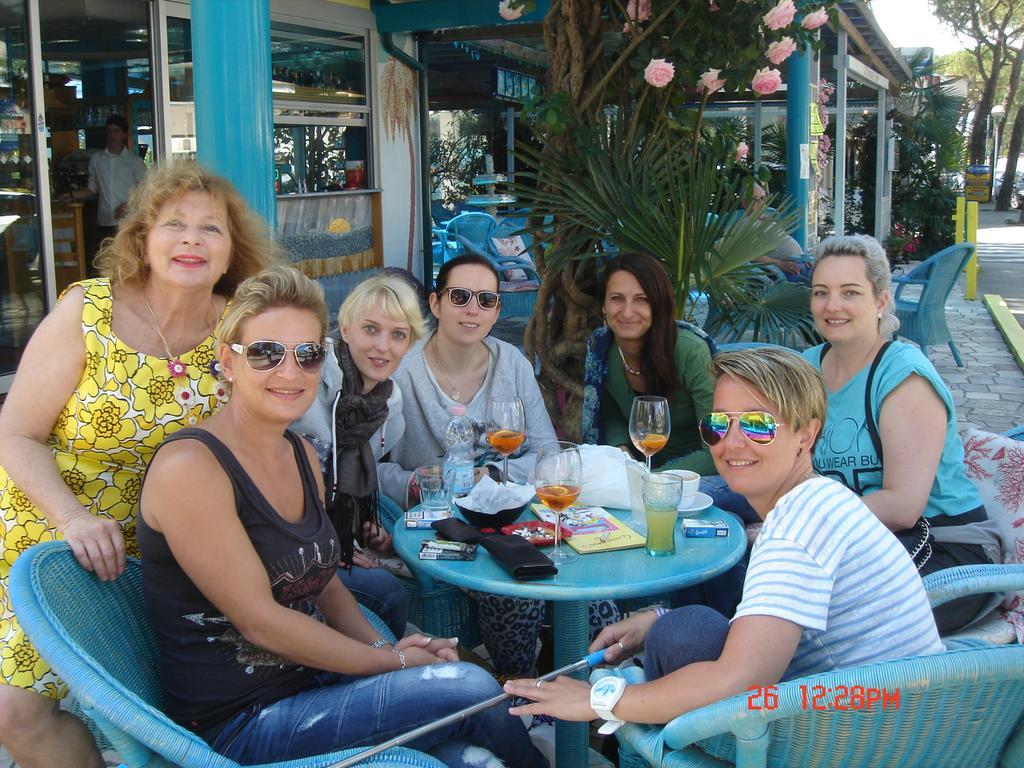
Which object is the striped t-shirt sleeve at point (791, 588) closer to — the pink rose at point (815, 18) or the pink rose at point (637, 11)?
the pink rose at point (637, 11)

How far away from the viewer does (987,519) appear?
2758mm

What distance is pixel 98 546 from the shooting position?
6.72 feet

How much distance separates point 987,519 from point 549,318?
2.80m

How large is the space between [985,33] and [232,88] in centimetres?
3752

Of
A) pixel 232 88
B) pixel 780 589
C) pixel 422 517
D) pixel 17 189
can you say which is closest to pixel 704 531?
pixel 422 517

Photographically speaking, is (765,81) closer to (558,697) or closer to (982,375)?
(558,697)

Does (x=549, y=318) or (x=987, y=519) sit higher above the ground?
(x=549, y=318)

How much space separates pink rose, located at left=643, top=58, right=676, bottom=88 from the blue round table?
263 cm

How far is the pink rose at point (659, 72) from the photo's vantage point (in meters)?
4.65

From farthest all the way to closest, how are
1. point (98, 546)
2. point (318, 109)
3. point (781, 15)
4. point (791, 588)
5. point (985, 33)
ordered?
point (985, 33) < point (318, 109) < point (781, 15) < point (98, 546) < point (791, 588)

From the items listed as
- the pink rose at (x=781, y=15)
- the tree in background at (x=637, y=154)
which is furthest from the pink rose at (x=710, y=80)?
the pink rose at (x=781, y=15)

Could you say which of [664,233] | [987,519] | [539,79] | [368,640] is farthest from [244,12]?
[539,79]

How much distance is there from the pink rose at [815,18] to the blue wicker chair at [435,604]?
3.59m

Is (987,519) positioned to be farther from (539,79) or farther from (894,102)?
(894,102)
